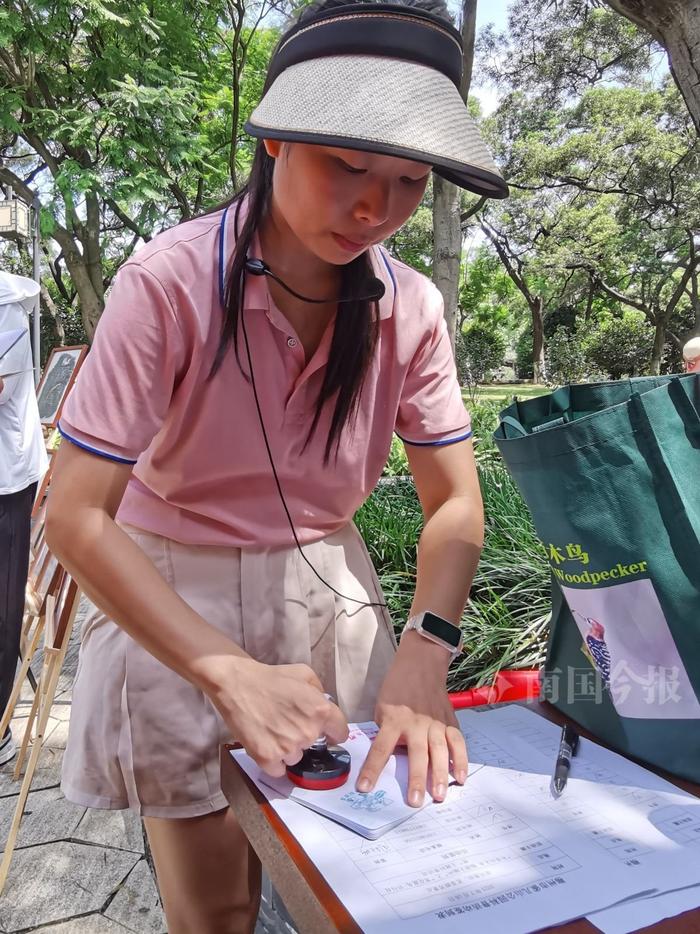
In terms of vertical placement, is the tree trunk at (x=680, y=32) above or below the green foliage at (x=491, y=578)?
above

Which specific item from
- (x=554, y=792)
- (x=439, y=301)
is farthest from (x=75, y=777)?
(x=439, y=301)

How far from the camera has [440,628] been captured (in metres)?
1.19

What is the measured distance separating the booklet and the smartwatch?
8.3 inches

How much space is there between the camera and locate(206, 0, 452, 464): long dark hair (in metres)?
1.17

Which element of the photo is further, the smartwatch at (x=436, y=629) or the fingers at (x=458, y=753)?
the smartwatch at (x=436, y=629)

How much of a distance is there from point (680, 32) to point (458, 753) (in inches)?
135

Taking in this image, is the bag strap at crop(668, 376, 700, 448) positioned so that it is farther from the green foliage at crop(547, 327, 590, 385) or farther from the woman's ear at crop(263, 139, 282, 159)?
the green foliage at crop(547, 327, 590, 385)

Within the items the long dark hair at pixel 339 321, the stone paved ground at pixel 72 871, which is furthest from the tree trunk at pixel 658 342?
the long dark hair at pixel 339 321

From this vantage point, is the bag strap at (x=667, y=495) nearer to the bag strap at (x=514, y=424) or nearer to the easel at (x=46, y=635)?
the bag strap at (x=514, y=424)

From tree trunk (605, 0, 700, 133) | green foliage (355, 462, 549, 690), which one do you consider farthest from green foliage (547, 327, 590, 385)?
tree trunk (605, 0, 700, 133)

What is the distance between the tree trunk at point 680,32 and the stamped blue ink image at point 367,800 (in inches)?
134

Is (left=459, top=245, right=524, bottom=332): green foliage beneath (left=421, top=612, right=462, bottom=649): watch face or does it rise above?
above

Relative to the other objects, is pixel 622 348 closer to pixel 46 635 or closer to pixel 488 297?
pixel 488 297

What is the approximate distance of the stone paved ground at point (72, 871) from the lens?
246cm
